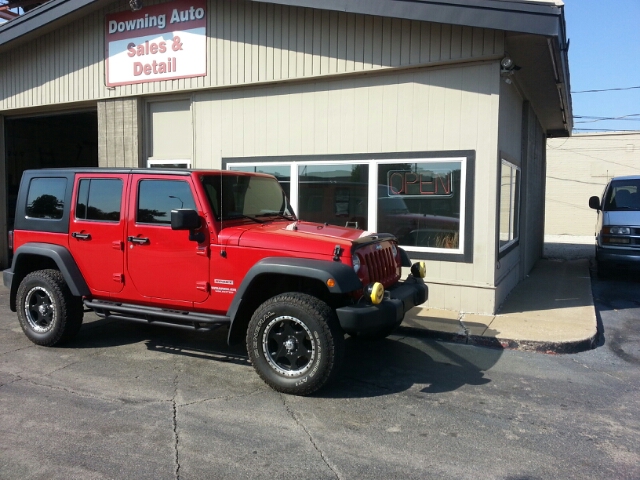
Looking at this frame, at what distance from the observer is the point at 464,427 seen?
434 cm

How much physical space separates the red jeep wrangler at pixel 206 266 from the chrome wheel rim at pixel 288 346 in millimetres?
Answer: 11

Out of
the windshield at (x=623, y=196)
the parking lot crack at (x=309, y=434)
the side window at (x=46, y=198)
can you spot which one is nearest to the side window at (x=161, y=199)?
the side window at (x=46, y=198)

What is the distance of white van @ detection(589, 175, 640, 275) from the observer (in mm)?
10711

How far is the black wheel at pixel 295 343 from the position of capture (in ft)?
15.6

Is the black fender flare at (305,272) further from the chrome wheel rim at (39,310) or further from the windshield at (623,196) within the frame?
the windshield at (623,196)

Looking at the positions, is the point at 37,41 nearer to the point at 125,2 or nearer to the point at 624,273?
the point at 125,2

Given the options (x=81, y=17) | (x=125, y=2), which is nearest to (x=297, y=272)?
(x=125, y=2)

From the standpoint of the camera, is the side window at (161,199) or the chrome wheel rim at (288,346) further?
the side window at (161,199)

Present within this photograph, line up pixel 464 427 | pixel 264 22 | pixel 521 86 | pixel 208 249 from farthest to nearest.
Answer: pixel 521 86 → pixel 264 22 → pixel 208 249 → pixel 464 427

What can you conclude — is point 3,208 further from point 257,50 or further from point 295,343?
point 295,343

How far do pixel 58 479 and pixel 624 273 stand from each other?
41.3 ft

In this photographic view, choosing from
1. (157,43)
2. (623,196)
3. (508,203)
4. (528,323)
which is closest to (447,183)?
(508,203)

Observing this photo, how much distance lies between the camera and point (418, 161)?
825cm

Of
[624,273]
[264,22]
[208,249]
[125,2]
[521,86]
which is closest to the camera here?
[208,249]
